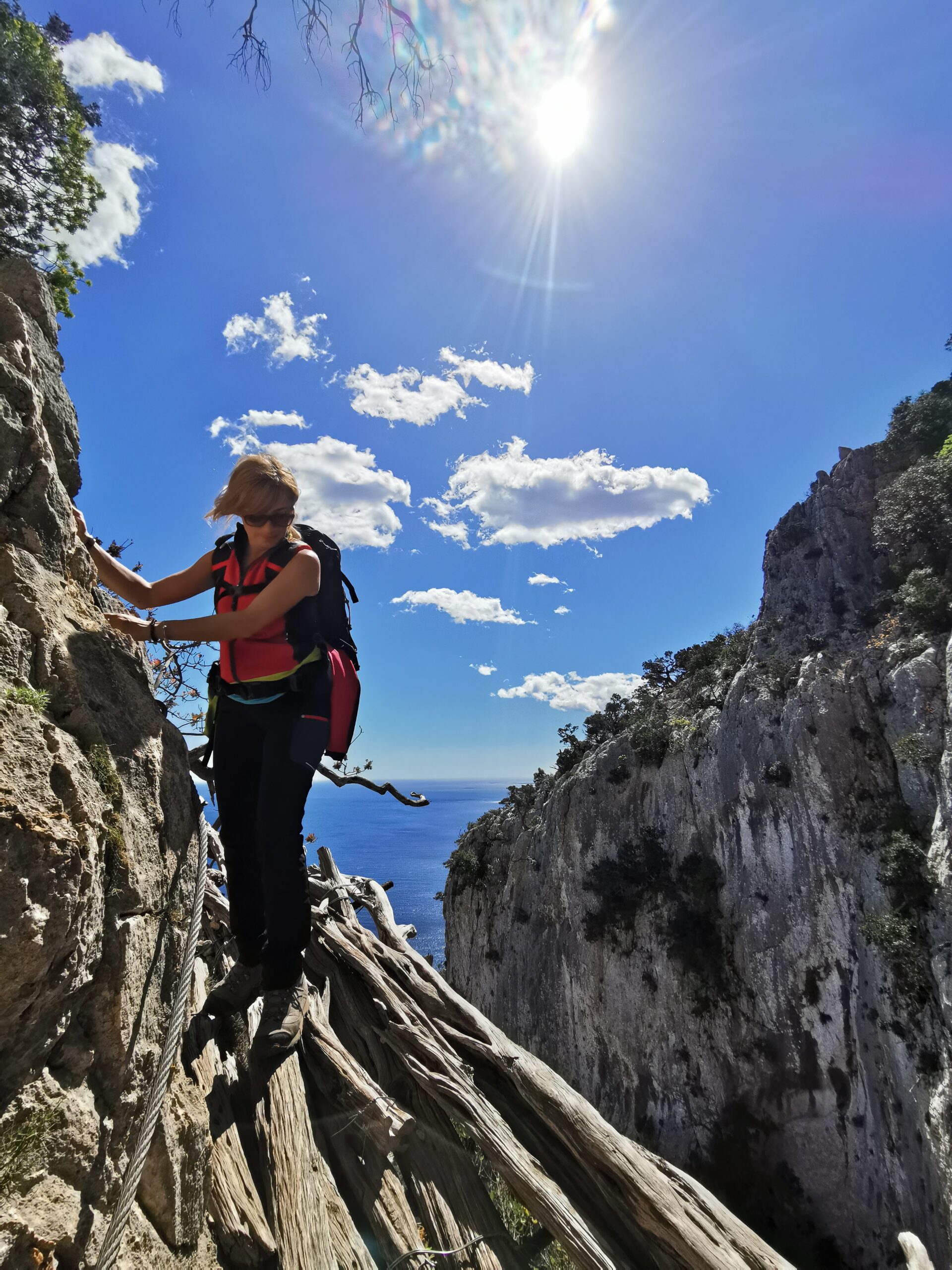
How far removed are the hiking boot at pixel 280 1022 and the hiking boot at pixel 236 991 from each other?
0.11 metres

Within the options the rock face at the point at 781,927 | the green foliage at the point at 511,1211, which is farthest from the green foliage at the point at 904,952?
the green foliage at the point at 511,1211

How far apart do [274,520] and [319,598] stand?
51 cm

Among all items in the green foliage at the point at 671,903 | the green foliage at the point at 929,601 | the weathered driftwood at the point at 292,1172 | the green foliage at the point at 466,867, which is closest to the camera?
the weathered driftwood at the point at 292,1172

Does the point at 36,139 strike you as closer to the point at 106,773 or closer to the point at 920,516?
the point at 106,773

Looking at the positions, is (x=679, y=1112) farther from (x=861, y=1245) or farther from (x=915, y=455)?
(x=915, y=455)

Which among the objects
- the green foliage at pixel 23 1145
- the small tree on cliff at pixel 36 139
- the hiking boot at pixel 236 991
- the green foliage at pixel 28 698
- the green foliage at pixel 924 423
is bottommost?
the green foliage at pixel 23 1145

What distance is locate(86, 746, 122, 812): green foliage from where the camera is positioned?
239 cm

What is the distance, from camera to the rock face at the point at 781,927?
21844 millimetres

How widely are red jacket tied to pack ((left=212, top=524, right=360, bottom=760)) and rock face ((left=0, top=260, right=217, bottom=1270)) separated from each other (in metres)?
0.49

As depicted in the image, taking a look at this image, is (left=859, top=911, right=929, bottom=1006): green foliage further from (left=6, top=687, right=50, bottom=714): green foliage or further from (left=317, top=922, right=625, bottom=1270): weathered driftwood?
(left=6, top=687, right=50, bottom=714): green foliage

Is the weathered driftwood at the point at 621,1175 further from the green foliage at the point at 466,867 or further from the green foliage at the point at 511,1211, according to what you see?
the green foliage at the point at 466,867

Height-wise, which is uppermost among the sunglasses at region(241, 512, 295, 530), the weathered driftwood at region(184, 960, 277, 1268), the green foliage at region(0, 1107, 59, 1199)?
the sunglasses at region(241, 512, 295, 530)

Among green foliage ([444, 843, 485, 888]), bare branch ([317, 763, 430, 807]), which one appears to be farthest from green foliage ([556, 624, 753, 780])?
bare branch ([317, 763, 430, 807])

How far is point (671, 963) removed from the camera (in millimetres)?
29031
